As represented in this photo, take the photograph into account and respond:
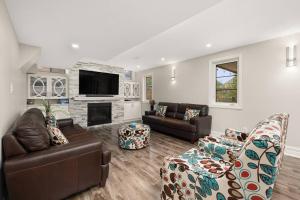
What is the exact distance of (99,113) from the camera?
552cm

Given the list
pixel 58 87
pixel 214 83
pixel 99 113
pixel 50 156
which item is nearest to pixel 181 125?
pixel 214 83

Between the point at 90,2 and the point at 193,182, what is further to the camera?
the point at 90,2

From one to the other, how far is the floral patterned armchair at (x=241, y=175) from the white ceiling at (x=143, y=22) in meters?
1.45

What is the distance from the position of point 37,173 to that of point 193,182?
4.90ft

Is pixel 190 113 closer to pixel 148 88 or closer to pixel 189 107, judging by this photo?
pixel 189 107

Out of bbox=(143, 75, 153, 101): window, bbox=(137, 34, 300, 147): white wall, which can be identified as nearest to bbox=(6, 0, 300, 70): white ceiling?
bbox=(137, 34, 300, 147): white wall

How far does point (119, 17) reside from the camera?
6.04 ft

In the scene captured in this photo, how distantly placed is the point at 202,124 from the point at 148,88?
3.69 m

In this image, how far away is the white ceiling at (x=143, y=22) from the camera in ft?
5.24

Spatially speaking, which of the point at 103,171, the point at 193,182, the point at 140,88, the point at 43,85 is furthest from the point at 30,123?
the point at 140,88

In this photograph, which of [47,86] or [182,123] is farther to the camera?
[47,86]

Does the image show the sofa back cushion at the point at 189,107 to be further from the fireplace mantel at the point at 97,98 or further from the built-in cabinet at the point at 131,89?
the built-in cabinet at the point at 131,89

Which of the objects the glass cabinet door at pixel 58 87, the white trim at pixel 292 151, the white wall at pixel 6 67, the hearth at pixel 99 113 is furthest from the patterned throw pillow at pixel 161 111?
the white wall at pixel 6 67

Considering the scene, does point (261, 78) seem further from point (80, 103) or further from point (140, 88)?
point (80, 103)
